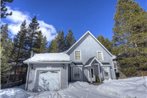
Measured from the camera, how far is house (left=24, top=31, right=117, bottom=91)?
1402cm

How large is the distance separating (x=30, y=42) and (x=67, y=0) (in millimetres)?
14521

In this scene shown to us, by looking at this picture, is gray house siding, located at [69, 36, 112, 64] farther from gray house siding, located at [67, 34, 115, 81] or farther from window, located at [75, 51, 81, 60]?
window, located at [75, 51, 81, 60]

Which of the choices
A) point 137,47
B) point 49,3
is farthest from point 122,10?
point 49,3

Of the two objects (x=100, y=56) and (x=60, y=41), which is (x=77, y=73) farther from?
(x=60, y=41)

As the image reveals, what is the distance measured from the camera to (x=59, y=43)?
38.2 m

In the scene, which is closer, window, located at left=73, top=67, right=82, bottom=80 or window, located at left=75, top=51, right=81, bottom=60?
window, located at left=73, top=67, right=82, bottom=80

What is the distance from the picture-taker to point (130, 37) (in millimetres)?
19500

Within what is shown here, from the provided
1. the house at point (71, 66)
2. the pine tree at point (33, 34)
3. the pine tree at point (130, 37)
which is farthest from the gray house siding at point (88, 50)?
the pine tree at point (33, 34)

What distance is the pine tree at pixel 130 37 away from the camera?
59.7 ft

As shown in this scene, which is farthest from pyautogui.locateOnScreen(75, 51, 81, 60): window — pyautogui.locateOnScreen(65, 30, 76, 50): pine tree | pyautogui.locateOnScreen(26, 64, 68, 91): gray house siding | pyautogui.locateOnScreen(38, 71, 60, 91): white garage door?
pyautogui.locateOnScreen(65, 30, 76, 50): pine tree

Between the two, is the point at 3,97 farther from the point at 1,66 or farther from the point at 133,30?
the point at 133,30

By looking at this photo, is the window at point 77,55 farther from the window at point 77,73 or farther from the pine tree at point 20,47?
the pine tree at point 20,47

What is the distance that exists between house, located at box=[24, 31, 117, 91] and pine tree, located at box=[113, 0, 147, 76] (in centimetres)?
226

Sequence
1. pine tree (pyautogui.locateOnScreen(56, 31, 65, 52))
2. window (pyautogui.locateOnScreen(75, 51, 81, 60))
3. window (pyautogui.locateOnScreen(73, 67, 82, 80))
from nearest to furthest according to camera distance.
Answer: window (pyautogui.locateOnScreen(73, 67, 82, 80))
window (pyautogui.locateOnScreen(75, 51, 81, 60))
pine tree (pyautogui.locateOnScreen(56, 31, 65, 52))
